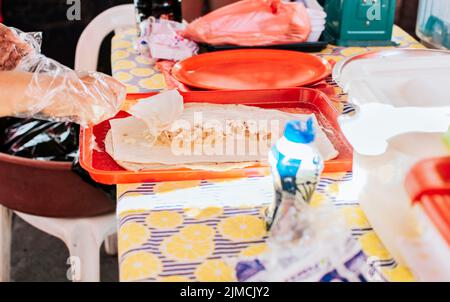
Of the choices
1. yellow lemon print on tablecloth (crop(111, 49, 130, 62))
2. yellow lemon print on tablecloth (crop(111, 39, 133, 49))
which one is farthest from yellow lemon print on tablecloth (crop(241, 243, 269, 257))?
yellow lemon print on tablecloth (crop(111, 39, 133, 49))

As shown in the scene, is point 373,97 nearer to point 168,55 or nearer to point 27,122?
point 168,55

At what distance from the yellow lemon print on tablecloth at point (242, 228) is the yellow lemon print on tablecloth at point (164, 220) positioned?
70 mm

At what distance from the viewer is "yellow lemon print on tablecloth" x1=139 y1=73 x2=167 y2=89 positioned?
1.48 metres

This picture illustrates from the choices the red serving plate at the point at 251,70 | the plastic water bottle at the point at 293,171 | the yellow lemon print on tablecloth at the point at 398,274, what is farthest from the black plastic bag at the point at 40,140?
the yellow lemon print on tablecloth at the point at 398,274

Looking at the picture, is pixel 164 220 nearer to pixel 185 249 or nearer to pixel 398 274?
pixel 185 249

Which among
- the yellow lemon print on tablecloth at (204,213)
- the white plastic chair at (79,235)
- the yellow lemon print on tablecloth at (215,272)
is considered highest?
the yellow lemon print on tablecloth at (204,213)

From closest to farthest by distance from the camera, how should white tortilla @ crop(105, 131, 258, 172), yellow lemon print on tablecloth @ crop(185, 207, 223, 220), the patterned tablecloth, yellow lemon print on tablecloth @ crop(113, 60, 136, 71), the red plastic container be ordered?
the red plastic container, the patterned tablecloth, yellow lemon print on tablecloth @ crop(185, 207, 223, 220), white tortilla @ crop(105, 131, 258, 172), yellow lemon print on tablecloth @ crop(113, 60, 136, 71)

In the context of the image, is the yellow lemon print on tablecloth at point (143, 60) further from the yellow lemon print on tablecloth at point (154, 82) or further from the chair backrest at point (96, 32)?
the chair backrest at point (96, 32)

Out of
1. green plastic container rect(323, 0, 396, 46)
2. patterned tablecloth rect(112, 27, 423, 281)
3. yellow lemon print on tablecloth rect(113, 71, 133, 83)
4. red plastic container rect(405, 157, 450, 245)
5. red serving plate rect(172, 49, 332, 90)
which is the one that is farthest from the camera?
green plastic container rect(323, 0, 396, 46)

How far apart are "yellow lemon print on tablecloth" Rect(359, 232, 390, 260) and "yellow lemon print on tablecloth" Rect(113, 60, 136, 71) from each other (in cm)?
100

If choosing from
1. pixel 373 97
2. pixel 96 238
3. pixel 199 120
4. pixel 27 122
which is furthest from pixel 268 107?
pixel 27 122

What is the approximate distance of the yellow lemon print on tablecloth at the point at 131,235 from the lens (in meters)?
0.84

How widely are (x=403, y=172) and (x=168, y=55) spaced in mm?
1033

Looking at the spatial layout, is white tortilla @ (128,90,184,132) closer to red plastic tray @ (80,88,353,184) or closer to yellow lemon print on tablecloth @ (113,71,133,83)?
red plastic tray @ (80,88,353,184)
